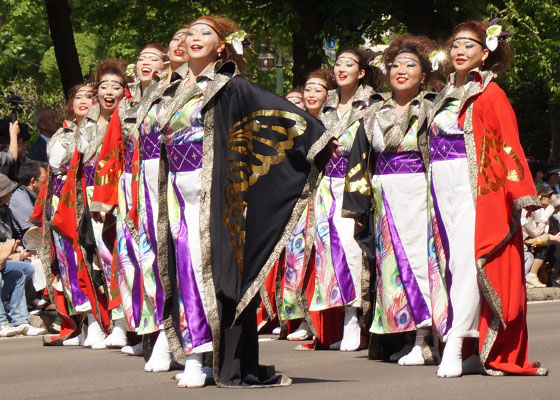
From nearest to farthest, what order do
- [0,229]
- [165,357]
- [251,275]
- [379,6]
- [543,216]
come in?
[251,275] → [165,357] → [0,229] → [543,216] → [379,6]

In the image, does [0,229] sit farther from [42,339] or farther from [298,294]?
[298,294]

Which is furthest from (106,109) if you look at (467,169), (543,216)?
(543,216)

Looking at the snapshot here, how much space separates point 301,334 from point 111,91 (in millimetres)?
2532

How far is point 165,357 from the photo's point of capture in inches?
327

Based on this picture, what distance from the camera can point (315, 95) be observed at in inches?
443

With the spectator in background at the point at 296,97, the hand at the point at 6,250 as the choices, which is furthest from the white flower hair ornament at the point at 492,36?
the hand at the point at 6,250

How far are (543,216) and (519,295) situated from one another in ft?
32.4

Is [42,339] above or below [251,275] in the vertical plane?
below

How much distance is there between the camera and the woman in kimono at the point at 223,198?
7.42 meters

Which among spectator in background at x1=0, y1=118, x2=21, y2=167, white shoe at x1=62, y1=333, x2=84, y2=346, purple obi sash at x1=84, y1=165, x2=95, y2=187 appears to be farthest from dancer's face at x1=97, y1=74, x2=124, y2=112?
spectator in background at x1=0, y1=118, x2=21, y2=167

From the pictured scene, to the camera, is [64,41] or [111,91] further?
[64,41]

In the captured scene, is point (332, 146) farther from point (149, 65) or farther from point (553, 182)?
point (553, 182)

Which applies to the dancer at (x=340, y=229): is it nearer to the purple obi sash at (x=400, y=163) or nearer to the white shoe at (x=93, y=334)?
the purple obi sash at (x=400, y=163)

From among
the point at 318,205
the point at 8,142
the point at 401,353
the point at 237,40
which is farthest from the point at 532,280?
the point at 237,40
